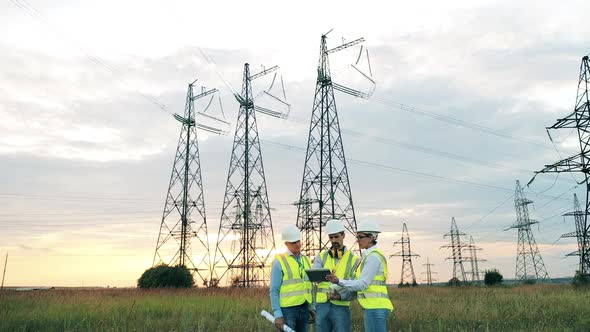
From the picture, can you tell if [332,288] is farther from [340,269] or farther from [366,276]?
[366,276]

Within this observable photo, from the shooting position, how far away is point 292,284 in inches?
259

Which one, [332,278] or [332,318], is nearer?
[332,278]

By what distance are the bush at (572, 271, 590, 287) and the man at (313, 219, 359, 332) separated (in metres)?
25.4

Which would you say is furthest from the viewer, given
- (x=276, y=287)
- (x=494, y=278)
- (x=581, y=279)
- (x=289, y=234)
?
(x=494, y=278)

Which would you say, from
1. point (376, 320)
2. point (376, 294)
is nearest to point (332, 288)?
point (376, 294)

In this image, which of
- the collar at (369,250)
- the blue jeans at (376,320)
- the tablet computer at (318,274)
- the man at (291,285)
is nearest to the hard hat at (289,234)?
the man at (291,285)

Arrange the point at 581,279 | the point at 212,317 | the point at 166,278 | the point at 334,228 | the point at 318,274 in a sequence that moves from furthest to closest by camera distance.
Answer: the point at 166,278, the point at 581,279, the point at 212,317, the point at 334,228, the point at 318,274

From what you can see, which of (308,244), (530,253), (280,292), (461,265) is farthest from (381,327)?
(461,265)

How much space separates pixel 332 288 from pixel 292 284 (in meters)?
0.63

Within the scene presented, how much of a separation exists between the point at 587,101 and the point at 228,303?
23.0 m

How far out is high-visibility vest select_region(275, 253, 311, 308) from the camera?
21.5ft

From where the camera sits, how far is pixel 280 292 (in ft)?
21.7

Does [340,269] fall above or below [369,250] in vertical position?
below

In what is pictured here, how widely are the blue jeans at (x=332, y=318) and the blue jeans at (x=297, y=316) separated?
12.8 inches
